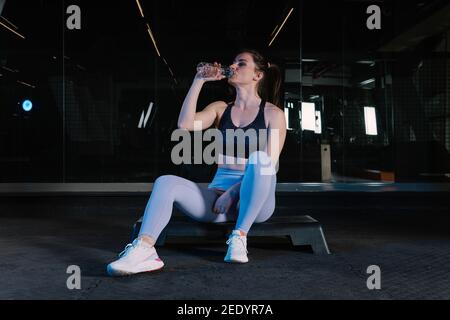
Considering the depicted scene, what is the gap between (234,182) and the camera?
3854 millimetres

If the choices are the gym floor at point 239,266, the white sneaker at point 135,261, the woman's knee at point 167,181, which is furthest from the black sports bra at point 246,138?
the white sneaker at point 135,261

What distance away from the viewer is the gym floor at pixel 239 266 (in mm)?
3008

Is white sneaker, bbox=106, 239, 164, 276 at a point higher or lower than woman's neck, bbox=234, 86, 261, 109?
lower

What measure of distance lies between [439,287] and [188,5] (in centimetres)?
644

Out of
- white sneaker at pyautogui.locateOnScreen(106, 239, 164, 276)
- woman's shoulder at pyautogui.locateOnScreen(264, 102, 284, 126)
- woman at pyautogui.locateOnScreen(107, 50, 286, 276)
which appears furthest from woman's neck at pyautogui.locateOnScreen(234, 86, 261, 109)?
white sneaker at pyautogui.locateOnScreen(106, 239, 164, 276)

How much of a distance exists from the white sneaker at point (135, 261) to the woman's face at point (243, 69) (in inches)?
50.5

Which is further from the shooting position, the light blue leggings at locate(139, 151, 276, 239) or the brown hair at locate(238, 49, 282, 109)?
the brown hair at locate(238, 49, 282, 109)

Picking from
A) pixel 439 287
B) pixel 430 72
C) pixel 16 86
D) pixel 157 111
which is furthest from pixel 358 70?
pixel 439 287

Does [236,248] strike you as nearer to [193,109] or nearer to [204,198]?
[204,198]

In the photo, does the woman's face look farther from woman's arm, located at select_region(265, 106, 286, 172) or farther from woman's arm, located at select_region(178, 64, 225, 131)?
woman's arm, located at select_region(265, 106, 286, 172)

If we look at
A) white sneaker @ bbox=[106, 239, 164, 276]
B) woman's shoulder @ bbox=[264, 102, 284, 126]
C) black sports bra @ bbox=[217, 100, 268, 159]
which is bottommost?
white sneaker @ bbox=[106, 239, 164, 276]

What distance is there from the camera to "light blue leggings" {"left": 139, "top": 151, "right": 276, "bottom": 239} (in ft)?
A: 11.3

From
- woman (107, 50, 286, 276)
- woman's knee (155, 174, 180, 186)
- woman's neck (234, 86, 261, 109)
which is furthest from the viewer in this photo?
woman's neck (234, 86, 261, 109)

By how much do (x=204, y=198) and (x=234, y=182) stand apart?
0.22 meters
